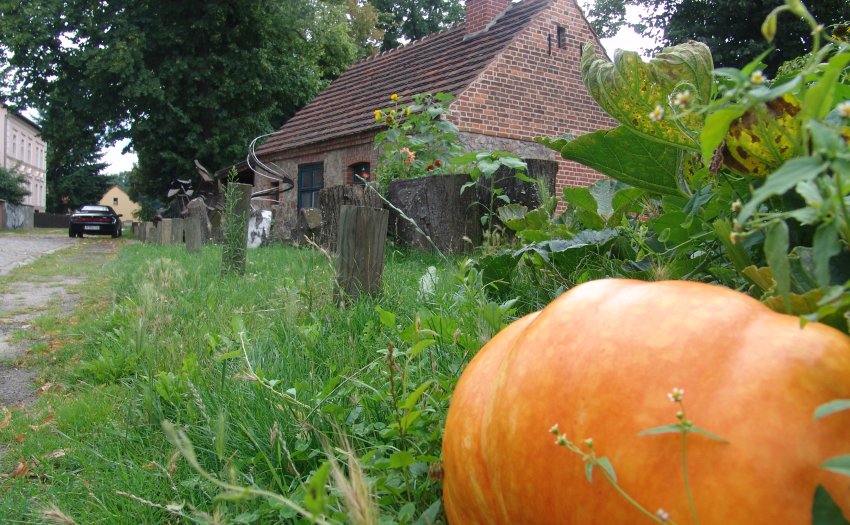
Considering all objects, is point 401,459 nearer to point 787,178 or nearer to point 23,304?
point 787,178

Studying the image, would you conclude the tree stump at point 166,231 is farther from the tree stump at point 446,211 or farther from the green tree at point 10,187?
the green tree at point 10,187

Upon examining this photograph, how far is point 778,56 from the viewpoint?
19.6 metres

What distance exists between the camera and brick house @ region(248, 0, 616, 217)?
1449 cm

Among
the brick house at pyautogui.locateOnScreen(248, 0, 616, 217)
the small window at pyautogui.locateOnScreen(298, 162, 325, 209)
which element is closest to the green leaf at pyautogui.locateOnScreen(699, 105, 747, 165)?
the brick house at pyautogui.locateOnScreen(248, 0, 616, 217)

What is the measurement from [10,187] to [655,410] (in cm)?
5112

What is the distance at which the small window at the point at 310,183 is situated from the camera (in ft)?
60.1

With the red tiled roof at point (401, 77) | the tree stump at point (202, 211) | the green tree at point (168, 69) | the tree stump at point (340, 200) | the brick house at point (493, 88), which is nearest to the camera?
the tree stump at point (340, 200)

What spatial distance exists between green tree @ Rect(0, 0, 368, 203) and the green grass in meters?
23.7

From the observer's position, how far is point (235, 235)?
6.60 meters

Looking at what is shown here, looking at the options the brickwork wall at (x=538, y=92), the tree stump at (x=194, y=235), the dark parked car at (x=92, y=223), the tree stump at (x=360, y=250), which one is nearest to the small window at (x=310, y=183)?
the brickwork wall at (x=538, y=92)

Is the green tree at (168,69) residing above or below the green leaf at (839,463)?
above

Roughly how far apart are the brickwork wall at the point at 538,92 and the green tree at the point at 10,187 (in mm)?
39683

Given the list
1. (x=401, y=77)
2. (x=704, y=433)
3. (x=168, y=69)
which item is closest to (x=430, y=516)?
(x=704, y=433)

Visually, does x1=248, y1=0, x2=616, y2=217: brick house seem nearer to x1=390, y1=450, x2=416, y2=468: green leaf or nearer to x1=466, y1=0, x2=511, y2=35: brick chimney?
x1=466, y1=0, x2=511, y2=35: brick chimney
